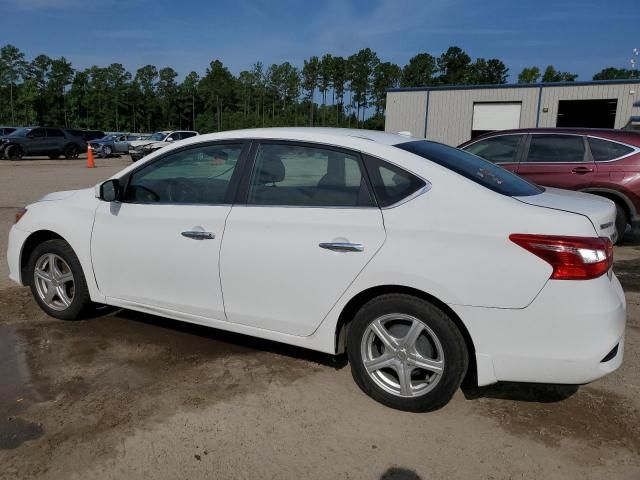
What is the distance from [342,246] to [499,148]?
584 centimetres

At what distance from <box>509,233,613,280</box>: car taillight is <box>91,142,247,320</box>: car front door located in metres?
1.92

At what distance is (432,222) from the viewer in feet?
9.49

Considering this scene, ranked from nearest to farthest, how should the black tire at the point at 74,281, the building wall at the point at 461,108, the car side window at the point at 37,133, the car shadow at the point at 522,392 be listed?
the car shadow at the point at 522,392 → the black tire at the point at 74,281 → the car side window at the point at 37,133 → the building wall at the point at 461,108

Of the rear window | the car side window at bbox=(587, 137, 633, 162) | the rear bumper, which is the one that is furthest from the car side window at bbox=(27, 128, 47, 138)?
the rear bumper

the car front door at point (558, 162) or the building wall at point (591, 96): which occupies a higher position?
the building wall at point (591, 96)

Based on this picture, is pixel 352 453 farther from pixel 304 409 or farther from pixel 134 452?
pixel 134 452

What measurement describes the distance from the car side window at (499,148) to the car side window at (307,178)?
5185mm

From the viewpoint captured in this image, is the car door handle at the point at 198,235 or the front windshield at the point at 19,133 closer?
the car door handle at the point at 198,235

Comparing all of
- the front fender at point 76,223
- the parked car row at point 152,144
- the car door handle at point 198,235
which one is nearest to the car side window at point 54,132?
the parked car row at point 152,144

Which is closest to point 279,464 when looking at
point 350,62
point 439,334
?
point 439,334

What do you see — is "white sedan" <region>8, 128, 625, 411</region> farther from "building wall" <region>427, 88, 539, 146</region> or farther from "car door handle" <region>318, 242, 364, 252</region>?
"building wall" <region>427, 88, 539, 146</region>

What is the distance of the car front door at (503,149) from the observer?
7.91m

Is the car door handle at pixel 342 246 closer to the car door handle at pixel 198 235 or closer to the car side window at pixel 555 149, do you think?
the car door handle at pixel 198 235

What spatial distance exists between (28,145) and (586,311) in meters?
30.5
